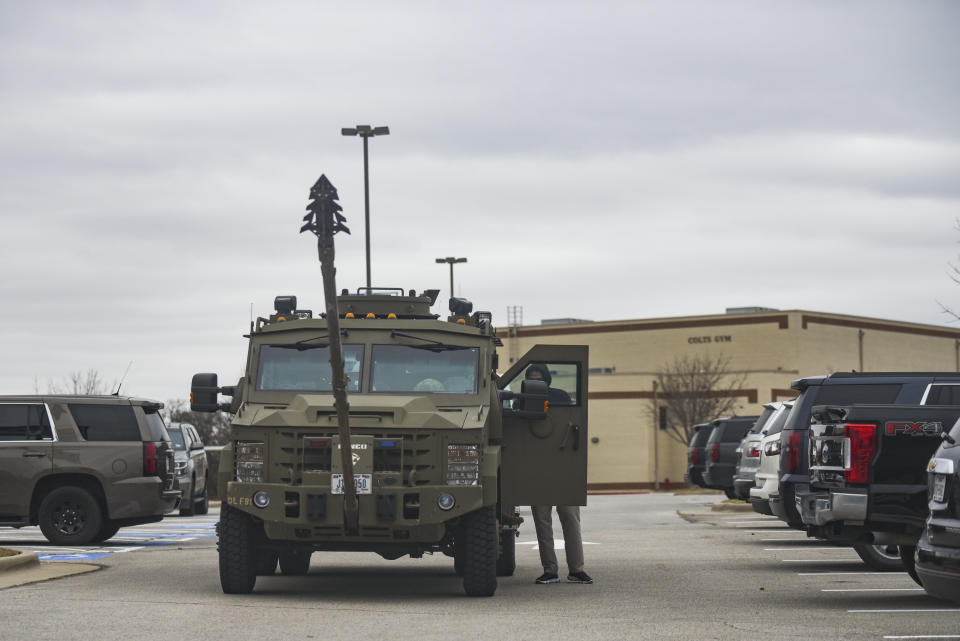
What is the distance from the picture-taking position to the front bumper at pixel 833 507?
12617 mm

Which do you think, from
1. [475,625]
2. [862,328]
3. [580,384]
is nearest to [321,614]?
[475,625]

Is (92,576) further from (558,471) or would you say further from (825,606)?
(825,606)

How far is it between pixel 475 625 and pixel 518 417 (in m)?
3.72

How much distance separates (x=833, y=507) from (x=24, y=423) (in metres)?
12.3

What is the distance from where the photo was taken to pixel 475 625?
11.5 metres

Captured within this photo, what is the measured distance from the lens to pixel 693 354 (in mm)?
80688

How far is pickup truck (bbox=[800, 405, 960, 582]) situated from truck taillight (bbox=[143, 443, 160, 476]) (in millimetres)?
11125

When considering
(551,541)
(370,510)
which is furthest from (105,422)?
(370,510)

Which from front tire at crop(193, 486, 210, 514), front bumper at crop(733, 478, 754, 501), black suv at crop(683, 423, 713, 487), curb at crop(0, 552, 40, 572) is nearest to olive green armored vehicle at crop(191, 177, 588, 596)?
curb at crop(0, 552, 40, 572)

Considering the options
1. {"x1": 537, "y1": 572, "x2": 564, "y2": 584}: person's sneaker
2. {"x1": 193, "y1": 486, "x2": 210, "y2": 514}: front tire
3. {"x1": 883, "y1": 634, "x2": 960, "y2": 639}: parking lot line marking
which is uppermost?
{"x1": 883, "y1": 634, "x2": 960, "y2": 639}: parking lot line marking

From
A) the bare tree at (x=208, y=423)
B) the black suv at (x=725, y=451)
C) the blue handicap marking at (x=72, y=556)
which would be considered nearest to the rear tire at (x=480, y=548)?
the blue handicap marking at (x=72, y=556)

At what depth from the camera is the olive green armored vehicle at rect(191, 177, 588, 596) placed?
1340cm

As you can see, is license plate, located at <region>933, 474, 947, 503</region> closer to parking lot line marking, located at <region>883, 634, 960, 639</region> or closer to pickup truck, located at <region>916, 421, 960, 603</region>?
pickup truck, located at <region>916, 421, 960, 603</region>

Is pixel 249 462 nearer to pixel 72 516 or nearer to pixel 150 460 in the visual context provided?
pixel 150 460
